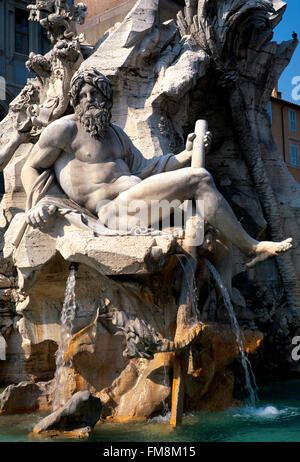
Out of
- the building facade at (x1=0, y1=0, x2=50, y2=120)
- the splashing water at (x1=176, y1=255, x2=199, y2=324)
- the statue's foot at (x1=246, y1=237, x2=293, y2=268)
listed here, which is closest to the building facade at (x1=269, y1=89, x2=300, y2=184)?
the building facade at (x1=0, y1=0, x2=50, y2=120)

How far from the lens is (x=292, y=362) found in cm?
925

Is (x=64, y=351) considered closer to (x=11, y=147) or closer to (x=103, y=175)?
(x=103, y=175)

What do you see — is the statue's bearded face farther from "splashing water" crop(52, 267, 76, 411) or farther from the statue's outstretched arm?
the statue's outstretched arm

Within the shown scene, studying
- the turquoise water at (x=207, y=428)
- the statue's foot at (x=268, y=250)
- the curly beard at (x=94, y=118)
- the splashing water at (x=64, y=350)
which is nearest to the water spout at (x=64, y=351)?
the splashing water at (x=64, y=350)

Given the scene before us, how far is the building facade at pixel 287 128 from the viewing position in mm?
21812

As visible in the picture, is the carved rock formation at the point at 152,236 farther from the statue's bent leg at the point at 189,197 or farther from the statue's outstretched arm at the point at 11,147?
the statue's bent leg at the point at 189,197

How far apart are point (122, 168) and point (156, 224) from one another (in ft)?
Answer: 2.37

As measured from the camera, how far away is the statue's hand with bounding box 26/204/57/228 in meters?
6.14

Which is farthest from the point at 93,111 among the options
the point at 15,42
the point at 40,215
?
the point at 15,42

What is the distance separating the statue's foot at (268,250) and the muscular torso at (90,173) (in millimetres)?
1275

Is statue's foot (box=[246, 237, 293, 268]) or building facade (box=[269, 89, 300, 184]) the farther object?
building facade (box=[269, 89, 300, 184])

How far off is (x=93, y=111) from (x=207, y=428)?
9.74ft

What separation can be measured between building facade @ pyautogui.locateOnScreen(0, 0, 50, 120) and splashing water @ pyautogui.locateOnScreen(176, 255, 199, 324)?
1763 cm

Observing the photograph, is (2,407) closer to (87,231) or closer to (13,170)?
(87,231)
